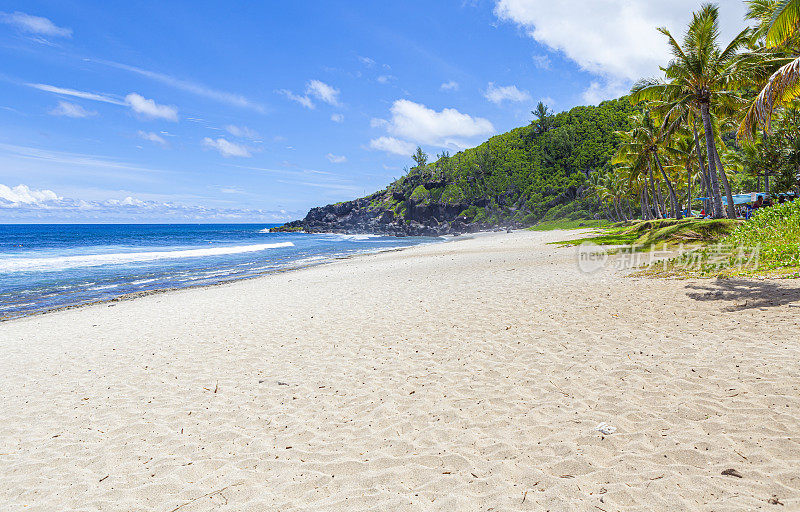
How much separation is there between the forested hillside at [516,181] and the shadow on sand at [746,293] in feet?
253

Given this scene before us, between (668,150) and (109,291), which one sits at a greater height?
(668,150)

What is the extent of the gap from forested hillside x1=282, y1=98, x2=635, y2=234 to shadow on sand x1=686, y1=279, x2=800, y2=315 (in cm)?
7701

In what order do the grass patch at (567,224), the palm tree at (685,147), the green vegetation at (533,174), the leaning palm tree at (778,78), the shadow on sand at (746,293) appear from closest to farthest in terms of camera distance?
1. the shadow on sand at (746,293)
2. the leaning palm tree at (778,78)
3. the palm tree at (685,147)
4. the grass patch at (567,224)
5. the green vegetation at (533,174)

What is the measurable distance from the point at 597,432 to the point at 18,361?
11627 mm

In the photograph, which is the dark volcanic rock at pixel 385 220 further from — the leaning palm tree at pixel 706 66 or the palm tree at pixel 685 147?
the leaning palm tree at pixel 706 66

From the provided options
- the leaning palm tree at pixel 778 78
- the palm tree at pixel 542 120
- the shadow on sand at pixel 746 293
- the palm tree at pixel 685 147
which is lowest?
the shadow on sand at pixel 746 293

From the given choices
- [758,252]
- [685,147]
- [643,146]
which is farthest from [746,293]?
[643,146]

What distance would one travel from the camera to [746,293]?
915 centimetres

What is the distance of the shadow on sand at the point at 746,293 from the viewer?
26.9 feet

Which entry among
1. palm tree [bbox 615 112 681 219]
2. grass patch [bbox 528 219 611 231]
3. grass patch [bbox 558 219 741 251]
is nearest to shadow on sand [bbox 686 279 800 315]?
grass patch [bbox 558 219 741 251]

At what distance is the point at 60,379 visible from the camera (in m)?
7.30

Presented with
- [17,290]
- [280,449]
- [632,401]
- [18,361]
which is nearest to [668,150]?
[632,401]

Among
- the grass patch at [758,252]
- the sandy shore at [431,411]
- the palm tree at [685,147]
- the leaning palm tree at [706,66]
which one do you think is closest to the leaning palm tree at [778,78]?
the grass patch at [758,252]

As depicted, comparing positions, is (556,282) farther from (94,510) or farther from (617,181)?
(617,181)
